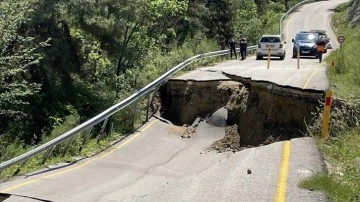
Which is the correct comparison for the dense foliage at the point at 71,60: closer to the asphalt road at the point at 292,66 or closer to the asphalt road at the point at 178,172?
the asphalt road at the point at 292,66

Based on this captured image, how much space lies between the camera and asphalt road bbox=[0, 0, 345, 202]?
8.41 meters

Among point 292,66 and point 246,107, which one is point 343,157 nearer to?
point 246,107

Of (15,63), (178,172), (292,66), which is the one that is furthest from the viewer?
(292,66)

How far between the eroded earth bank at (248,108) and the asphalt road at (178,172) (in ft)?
1.99

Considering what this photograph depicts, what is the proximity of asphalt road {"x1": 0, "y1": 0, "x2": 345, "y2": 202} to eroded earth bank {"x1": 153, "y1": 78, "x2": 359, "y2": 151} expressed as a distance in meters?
0.61

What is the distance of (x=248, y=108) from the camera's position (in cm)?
1847

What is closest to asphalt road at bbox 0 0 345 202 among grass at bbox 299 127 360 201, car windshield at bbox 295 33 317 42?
grass at bbox 299 127 360 201

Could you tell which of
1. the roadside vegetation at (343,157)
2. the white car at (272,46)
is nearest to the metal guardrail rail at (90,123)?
the white car at (272,46)

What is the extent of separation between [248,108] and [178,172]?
5.54 m

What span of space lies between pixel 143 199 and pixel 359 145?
4683 mm

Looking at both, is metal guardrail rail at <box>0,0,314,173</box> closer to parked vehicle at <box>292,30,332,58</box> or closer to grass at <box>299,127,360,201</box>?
grass at <box>299,127,360,201</box>

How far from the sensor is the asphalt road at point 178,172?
841 cm

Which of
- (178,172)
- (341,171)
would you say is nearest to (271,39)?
(178,172)

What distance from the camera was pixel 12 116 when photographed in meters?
21.6
